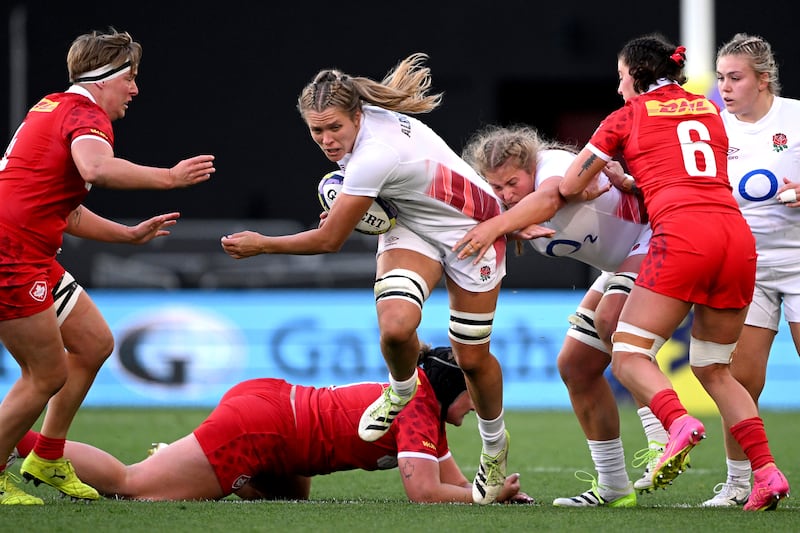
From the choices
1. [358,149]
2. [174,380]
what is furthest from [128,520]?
[174,380]

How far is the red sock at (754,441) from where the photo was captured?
5164mm

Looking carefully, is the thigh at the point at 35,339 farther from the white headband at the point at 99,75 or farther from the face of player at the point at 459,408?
the face of player at the point at 459,408

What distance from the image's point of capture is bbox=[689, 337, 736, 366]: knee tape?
5.23m

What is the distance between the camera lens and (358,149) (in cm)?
538

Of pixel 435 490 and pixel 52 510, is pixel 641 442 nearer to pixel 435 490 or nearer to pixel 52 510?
pixel 435 490

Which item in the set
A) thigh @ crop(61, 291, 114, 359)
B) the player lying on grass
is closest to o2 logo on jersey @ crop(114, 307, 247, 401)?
the player lying on grass

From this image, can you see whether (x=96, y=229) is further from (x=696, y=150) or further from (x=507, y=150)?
(x=696, y=150)

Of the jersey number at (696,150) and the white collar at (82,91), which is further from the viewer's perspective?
the white collar at (82,91)

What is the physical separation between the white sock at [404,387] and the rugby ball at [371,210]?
695 mm

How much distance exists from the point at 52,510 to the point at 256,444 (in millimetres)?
995

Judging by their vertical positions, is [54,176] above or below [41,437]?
above

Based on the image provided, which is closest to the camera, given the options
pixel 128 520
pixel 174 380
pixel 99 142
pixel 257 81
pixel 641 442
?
pixel 128 520

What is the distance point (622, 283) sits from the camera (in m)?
5.69

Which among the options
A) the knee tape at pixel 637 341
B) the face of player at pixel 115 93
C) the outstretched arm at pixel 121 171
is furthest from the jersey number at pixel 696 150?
the face of player at pixel 115 93
